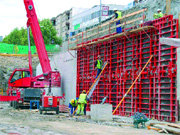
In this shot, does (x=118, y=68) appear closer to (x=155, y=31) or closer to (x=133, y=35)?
(x=133, y=35)

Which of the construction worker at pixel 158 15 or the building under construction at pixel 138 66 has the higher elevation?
the construction worker at pixel 158 15

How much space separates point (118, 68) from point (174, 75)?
6450 millimetres

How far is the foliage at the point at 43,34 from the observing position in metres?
93.9


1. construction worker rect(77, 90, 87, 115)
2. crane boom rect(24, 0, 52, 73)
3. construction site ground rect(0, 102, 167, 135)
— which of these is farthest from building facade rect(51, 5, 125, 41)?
construction site ground rect(0, 102, 167, 135)

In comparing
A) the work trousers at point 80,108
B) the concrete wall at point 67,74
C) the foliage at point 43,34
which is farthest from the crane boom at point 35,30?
the foliage at point 43,34

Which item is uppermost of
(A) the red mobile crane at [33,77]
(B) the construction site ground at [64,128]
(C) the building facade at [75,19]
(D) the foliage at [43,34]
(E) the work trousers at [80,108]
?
(C) the building facade at [75,19]

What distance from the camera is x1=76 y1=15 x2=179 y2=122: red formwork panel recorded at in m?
18.8

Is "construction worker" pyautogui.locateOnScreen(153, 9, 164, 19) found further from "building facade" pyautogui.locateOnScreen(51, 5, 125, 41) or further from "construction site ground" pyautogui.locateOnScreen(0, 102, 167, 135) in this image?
"building facade" pyautogui.locateOnScreen(51, 5, 125, 41)

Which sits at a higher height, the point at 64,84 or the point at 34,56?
the point at 34,56

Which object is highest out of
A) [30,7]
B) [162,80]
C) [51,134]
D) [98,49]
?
[30,7]

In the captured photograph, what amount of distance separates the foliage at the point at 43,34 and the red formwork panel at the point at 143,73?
67462mm

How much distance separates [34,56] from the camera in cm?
6009

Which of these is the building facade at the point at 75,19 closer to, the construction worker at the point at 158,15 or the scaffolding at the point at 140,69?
the scaffolding at the point at 140,69

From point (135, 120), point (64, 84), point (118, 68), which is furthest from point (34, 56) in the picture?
point (135, 120)
